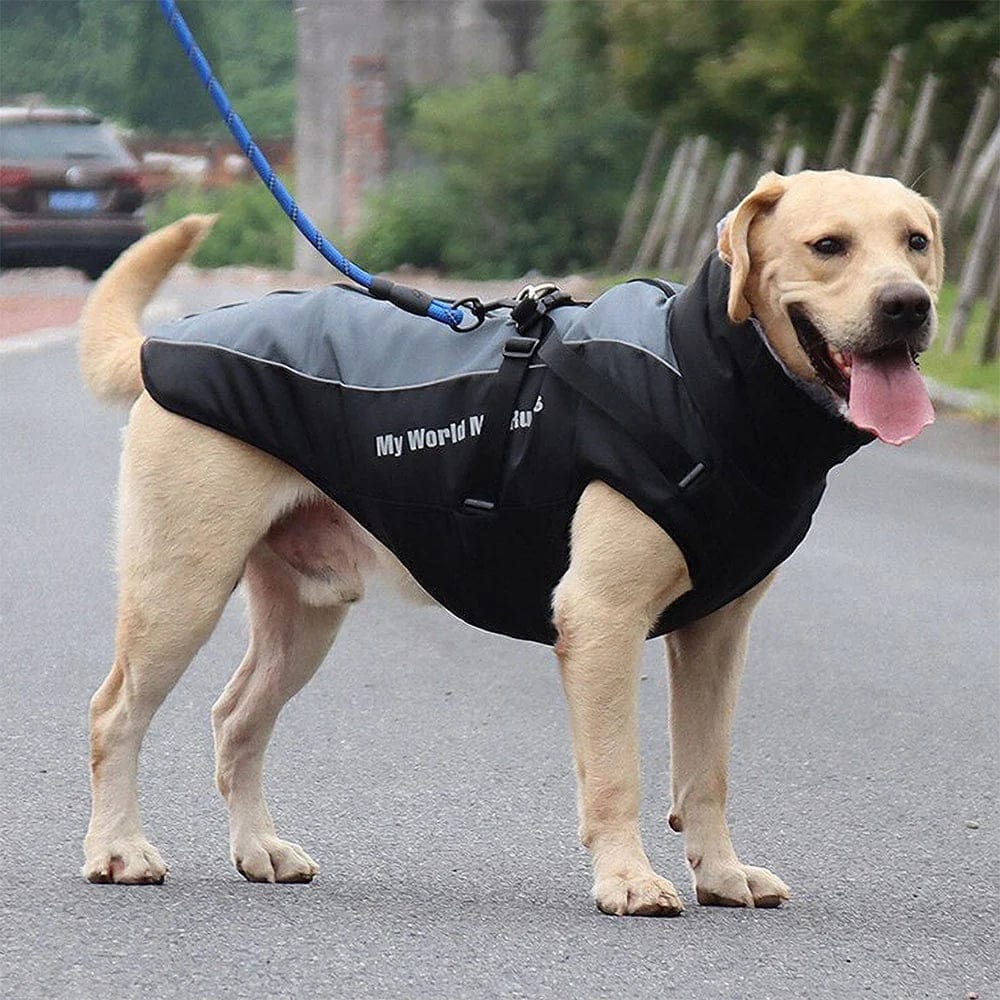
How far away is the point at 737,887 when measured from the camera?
492 centimetres

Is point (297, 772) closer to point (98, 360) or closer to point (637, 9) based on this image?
point (98, 360)

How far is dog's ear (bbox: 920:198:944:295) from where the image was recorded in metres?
4.72

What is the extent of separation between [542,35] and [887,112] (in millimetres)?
20831

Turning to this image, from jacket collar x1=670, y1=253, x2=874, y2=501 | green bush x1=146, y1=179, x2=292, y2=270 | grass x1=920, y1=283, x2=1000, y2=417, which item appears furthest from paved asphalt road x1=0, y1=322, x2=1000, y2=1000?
green bush x1=146, y1=179, x2=292, y2=270

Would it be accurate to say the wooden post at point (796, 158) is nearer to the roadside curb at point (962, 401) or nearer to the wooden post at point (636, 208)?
the wooden post at point (636, 208)

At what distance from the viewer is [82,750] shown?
Result: 622cm

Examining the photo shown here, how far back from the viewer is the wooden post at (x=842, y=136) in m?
25.5

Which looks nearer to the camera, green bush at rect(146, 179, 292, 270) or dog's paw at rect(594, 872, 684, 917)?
dog's paw at rect(594, 872, 684, 917)

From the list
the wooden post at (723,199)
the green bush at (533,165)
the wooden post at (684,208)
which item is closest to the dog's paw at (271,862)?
the wooden post at (723,199)

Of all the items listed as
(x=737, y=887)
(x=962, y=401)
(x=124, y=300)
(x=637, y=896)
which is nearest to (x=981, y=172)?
(x=962, y=401)

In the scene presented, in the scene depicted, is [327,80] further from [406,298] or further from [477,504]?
[477,504]

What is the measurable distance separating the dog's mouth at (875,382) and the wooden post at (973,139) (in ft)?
54.6

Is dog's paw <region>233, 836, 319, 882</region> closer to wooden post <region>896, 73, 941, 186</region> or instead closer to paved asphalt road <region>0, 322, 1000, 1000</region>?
paved asphalt road <region>0, 322, 1000, 1000</region>

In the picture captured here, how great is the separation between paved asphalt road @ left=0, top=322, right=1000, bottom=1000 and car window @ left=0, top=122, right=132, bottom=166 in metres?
19.5
